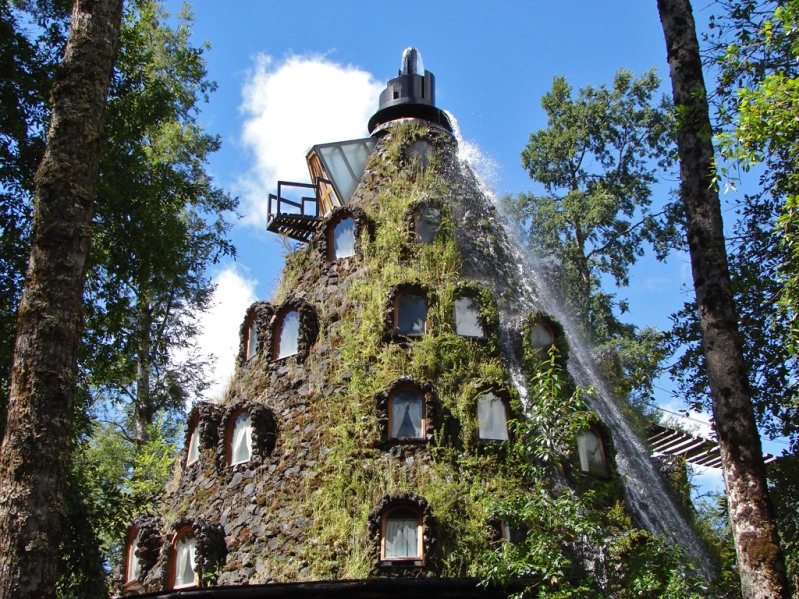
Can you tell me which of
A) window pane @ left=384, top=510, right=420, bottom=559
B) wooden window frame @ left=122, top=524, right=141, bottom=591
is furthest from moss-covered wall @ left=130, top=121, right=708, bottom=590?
wooden window frame @ left=122, top=524, right=141, bottom=591

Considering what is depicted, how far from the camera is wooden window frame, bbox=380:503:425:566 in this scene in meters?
12.5

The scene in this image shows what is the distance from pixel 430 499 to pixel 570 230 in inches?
646

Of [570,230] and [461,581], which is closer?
[461,581]

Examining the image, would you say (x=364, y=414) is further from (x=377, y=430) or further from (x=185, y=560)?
(x=185, y=560)

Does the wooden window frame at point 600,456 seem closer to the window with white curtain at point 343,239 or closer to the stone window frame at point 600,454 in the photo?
the stone window frame at point 600,454

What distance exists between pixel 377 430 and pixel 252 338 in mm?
4475

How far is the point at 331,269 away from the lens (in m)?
17.7

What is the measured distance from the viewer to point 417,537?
12.9 m

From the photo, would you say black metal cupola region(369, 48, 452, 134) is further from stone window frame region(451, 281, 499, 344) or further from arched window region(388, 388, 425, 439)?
arched window region(388, 388, 425, 439)

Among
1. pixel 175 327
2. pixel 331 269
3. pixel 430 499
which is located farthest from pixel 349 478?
pixel 175 327

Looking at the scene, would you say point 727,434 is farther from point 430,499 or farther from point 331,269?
point 331,269

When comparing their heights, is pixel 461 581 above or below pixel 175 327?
Answer: below

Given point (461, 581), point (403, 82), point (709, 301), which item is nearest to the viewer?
point (709, 301)

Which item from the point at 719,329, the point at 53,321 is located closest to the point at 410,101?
the point at 719,329
